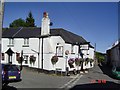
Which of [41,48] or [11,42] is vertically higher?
[11,42]

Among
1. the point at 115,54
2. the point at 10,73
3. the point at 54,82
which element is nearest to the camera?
the point at 10,73

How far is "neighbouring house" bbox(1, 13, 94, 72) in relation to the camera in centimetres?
2458

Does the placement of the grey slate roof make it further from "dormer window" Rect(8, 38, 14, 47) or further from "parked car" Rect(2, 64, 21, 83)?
"parked car" Rect(2, 64, 21, 83)

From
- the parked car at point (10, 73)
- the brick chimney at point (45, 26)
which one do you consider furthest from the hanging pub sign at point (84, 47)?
the parked car at point (10, 73)

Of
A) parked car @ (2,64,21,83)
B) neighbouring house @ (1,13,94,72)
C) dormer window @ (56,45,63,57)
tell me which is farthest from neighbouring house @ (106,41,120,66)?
parked car @ (2,64,21,83)

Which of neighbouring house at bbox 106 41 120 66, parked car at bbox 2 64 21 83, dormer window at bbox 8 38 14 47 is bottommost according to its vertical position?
parked car at bbox 2 64 21 83

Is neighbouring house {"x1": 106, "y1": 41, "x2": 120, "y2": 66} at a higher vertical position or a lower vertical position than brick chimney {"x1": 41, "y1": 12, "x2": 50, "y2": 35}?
lower

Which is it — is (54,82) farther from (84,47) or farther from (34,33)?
(34,33)

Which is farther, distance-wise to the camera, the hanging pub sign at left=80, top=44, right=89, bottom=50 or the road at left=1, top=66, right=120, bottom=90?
the hanging pub sign at left=80, top=44, right=89, bottom=50

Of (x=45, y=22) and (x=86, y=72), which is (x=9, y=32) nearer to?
(x=45, y=22)

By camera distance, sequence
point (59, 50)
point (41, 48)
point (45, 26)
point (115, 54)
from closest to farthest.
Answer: point (45, 26), point (59, 50), point (41, 48), point (115, 54)

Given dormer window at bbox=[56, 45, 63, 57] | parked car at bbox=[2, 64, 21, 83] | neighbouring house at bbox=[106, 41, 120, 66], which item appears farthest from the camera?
neighbouring house at bbox=[106, 41, 120, 66]

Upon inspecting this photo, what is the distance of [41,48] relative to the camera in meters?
26.2

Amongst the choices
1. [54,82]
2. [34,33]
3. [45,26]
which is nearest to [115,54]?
[34,33]
